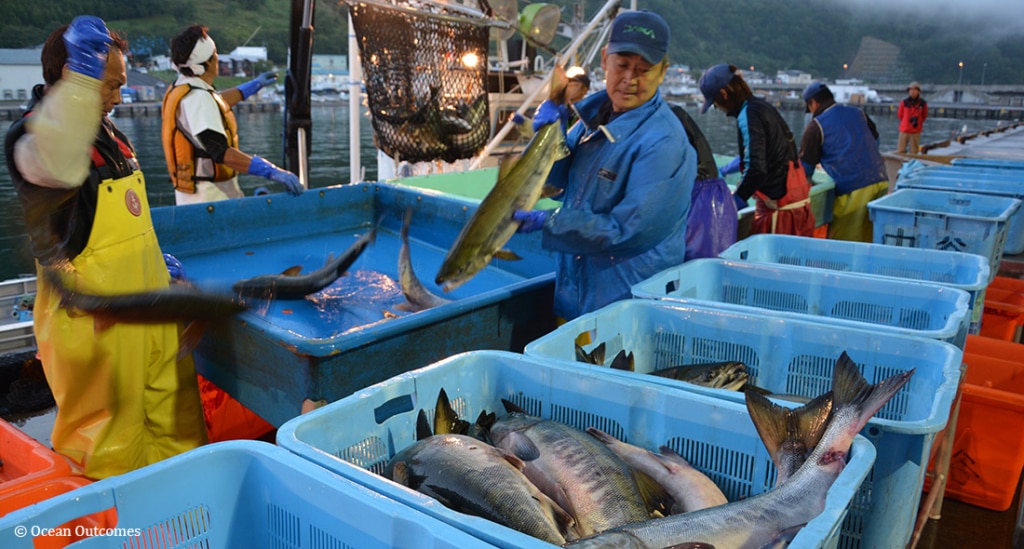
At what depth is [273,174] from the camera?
5.18 metres

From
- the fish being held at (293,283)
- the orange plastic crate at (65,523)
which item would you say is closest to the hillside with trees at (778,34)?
the fish being held at (293,283)

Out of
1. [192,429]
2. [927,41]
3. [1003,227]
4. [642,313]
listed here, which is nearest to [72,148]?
[192,429]

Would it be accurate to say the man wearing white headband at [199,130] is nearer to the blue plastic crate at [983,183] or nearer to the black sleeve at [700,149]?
the black sleeve at [700,149]

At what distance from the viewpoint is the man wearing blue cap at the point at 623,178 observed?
3025mm

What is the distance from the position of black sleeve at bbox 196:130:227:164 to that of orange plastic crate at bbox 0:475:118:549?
3.10m

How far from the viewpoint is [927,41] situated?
17250 cm

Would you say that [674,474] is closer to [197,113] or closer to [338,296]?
[338,296]

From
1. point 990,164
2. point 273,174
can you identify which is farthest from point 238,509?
point 990,164

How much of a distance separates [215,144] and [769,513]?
487 centimetres

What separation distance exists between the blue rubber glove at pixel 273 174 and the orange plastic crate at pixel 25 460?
2.48m

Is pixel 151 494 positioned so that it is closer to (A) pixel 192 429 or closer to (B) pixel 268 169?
(A) pixel 192 429

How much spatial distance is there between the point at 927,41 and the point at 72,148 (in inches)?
8280

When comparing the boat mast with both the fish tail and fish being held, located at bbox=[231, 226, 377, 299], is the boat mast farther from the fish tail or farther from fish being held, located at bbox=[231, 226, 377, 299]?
the fish tail

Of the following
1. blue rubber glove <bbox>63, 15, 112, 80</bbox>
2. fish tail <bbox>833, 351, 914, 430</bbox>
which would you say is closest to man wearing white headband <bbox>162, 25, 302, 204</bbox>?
blue rubber glove <bbox>63, 15, 112, 80</bbox>
